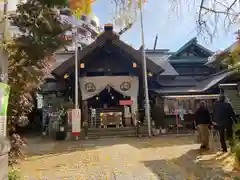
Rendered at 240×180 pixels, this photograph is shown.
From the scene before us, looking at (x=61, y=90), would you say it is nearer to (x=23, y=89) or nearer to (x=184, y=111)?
(x=184, y=111)

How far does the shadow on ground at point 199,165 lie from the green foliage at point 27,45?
10.9ft

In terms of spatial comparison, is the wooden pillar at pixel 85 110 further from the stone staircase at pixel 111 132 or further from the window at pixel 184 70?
the window at pixel 184 70

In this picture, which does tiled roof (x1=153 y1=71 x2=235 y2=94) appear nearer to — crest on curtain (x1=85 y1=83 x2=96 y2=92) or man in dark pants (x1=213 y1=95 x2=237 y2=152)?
crest on curtain (x1=85 y1=83 x2=96 y2=92)

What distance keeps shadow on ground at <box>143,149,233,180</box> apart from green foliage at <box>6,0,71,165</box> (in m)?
3.31

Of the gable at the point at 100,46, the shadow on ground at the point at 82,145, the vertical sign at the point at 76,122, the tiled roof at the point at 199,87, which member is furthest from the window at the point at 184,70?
the vertical sign at the point at 76,122

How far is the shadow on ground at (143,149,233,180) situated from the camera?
16.5 ft

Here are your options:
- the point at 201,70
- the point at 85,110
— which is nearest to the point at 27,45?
the point at 85,110

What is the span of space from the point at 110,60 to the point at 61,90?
172 inches

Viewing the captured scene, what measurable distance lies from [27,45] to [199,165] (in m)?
4.72

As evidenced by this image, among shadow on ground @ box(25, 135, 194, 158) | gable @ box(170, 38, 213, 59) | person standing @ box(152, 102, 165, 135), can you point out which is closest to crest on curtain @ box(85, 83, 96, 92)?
person standing @ box(152, 102, 165, 135)

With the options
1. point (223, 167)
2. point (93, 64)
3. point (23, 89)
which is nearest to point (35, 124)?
point (93, 64)

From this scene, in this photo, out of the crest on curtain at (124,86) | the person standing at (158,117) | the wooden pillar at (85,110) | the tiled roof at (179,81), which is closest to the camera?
the person standing at (158,117)

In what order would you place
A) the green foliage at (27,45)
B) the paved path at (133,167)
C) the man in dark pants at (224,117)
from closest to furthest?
the green foliage at (27,45) → the paved path at (133,167) → the man in dark pants at (224,117)

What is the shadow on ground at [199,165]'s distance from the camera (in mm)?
5033
